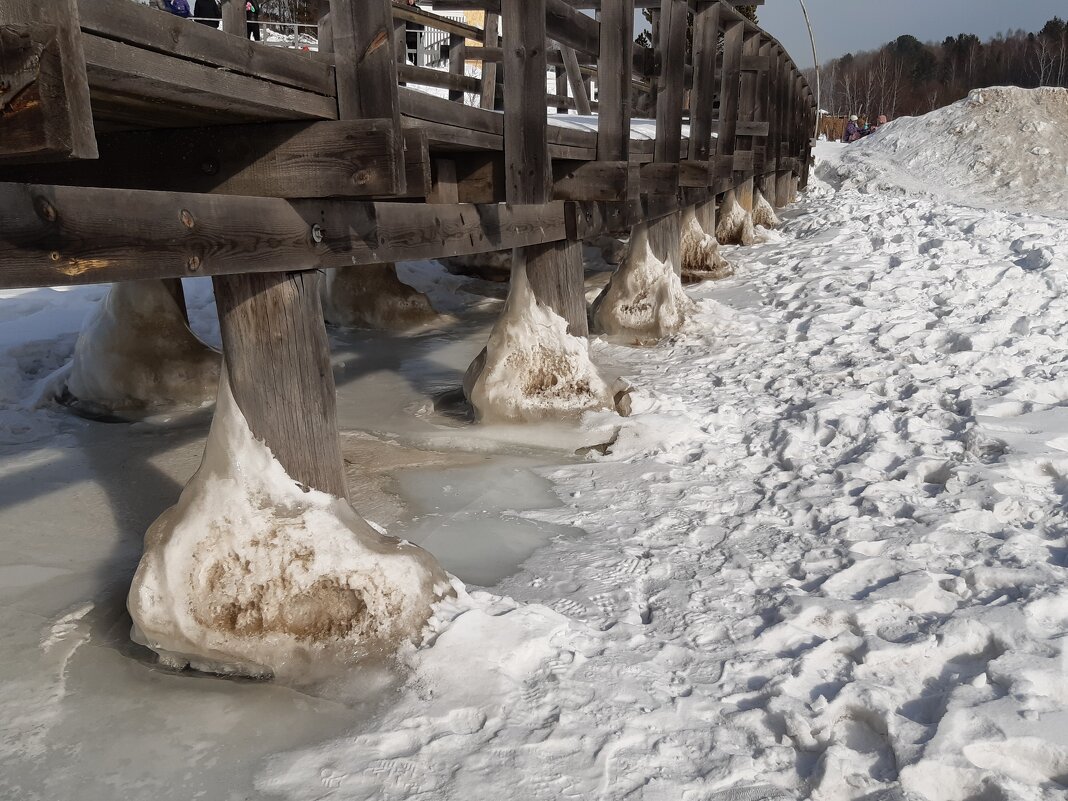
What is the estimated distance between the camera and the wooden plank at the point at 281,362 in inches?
122

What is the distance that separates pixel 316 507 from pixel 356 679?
2.16 ft

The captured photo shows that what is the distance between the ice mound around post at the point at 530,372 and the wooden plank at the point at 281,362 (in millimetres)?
2221

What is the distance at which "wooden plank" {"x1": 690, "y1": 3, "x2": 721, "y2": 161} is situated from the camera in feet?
23.2

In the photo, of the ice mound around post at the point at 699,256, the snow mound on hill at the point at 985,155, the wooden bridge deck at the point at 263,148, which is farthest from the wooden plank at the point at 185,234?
the snow mound on hill at the point at 985,155

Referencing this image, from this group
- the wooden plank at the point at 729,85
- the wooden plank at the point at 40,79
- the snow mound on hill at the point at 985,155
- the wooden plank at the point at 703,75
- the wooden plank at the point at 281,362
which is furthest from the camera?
the snow mound on hill at the point at 985,155

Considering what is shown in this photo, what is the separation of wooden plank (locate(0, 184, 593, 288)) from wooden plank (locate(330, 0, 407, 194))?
37 centimetres

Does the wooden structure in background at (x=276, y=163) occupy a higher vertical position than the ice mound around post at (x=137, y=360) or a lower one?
higher

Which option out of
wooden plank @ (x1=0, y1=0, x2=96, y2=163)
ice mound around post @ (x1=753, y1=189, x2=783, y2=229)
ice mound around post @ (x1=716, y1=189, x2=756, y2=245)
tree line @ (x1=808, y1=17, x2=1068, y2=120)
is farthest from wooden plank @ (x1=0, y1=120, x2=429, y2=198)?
tree line @ (x1=808, y1=17, x2=1068, y2=120)

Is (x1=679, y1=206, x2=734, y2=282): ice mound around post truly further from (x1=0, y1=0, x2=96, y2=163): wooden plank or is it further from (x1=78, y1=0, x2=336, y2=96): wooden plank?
(x1=0, y1=0, x2=96, y2=163): wooden plank

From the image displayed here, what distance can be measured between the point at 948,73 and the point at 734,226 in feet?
210

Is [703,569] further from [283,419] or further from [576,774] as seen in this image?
[283,419]

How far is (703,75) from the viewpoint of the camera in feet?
23.5

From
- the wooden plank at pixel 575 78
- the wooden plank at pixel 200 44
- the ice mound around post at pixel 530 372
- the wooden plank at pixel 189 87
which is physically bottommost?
the ice mound around post at pixel 530 372

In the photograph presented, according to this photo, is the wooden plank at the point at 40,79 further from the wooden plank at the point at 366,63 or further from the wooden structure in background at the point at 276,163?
the wooden plank at the point at 366,63
